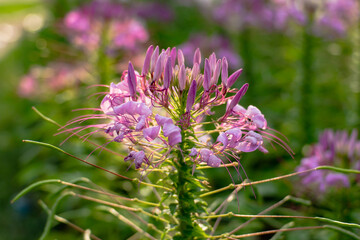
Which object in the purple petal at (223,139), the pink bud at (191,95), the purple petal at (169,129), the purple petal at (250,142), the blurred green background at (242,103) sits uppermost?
the pink bud at (191,95)

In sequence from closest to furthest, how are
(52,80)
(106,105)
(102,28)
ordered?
1. (106,105)
2. (102,28)
3. (52,80)

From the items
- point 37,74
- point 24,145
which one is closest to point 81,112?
point 37,74

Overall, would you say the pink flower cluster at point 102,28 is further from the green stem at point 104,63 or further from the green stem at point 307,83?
the green stem at point 307,83

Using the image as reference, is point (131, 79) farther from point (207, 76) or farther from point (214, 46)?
point (214, 46)

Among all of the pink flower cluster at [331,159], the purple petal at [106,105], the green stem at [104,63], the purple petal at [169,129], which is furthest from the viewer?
the green stem at [104,63]

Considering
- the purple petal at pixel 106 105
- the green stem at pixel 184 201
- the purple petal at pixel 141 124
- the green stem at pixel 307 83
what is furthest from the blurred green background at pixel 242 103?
the purple petal at pixel 141 124

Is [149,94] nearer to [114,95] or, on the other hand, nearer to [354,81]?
[114,95]

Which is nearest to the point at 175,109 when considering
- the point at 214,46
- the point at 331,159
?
the point at 331,159
